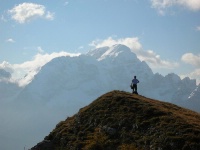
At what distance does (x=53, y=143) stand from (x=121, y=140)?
393 inches

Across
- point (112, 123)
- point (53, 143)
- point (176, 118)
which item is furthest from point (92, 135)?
point (176, 118)

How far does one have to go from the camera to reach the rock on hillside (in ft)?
124

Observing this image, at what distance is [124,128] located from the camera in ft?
141

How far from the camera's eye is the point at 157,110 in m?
44.8

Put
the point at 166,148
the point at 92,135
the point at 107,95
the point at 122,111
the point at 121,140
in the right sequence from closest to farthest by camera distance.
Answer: the point at 166,148 < the point at 121,140 < the point at 92,135 < the point at 122,111 < the point at 107,95

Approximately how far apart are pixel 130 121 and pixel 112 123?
2298 mm

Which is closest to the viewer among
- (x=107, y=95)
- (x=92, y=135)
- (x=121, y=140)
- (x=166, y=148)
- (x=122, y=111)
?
(x=166, y=148)

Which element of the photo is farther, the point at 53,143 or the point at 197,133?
the point at 53,143

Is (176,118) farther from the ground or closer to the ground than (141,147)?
farther from the ground

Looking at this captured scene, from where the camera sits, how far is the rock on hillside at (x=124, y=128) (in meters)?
37.9

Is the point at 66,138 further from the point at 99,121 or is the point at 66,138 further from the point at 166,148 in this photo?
the point at 166,148

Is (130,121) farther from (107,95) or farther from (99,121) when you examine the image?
(107,95)

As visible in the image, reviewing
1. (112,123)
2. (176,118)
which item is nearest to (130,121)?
(112,123)

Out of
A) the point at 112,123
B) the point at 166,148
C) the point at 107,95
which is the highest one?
the point at 107,95
